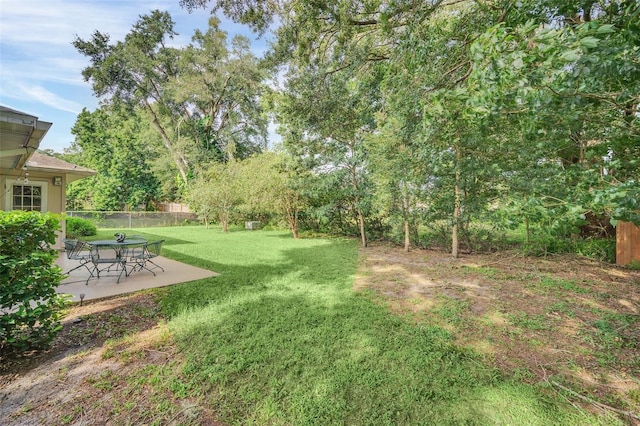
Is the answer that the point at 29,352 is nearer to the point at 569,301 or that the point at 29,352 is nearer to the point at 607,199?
the point at 607,199

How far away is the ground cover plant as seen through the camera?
2.06m

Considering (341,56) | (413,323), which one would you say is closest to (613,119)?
(413,323)

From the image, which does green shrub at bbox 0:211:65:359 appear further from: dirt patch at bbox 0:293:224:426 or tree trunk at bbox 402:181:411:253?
tree trunk at bbox 402:181:411:253

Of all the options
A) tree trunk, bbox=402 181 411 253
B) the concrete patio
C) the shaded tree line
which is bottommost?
the concrete patio

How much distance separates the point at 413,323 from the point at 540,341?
4.37 ft

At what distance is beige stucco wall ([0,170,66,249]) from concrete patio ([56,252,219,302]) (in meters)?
3.15

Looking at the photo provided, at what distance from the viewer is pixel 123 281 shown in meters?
5.26

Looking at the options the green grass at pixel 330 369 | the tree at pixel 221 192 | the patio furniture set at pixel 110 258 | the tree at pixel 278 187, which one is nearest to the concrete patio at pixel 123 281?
the patio furniture set at pixel 110 258

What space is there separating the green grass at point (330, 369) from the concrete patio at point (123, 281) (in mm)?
874

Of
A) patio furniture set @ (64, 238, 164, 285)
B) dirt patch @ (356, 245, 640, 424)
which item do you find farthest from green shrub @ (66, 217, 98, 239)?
A: dirt patch @ (356, 245, 640, 424)

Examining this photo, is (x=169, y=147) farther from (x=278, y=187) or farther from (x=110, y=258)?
(x=110, y=258)

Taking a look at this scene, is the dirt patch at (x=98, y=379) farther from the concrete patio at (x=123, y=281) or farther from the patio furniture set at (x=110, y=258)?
the patio furniture set at (x=110, y=258)

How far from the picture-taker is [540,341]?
306cm

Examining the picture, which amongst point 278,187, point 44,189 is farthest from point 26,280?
point 278,187
